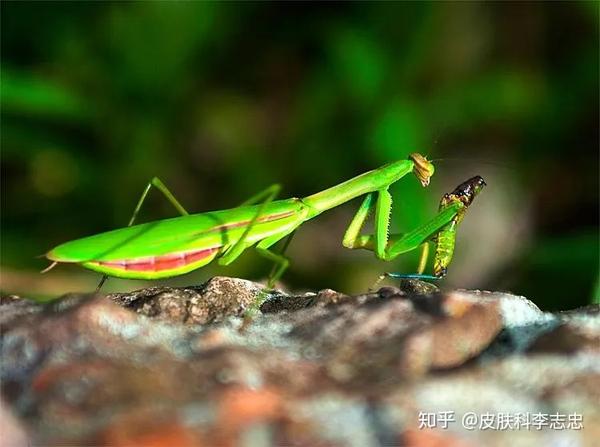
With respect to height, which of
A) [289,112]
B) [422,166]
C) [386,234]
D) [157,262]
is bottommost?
[157,262]

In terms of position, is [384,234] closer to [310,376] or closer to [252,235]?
[252,235]

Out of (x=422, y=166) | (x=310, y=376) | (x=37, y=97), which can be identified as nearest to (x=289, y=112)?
(x=37, y=97)

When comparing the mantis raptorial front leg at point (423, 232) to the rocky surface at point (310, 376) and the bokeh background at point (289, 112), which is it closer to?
the rocky surface at point (310, 376)

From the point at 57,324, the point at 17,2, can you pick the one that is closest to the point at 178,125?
the point at 17,2

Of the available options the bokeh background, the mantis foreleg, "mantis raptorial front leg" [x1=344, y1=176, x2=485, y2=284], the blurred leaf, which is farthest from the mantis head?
the blurred leaf

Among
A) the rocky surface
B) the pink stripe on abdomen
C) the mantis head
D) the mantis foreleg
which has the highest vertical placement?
the mantis head

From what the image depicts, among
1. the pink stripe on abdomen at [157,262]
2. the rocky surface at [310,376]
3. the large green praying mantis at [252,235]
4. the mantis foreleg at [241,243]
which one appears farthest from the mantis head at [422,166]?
the rocky surface at [310,376]

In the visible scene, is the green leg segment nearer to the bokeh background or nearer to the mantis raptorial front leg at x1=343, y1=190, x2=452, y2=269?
the mantis raptorial front leg at x1=343, y1=190, x2=452, y2=269
